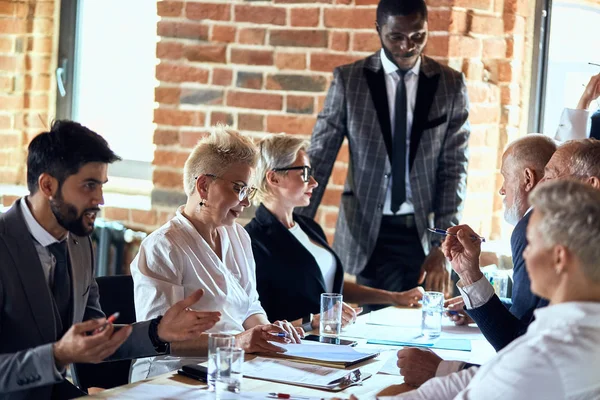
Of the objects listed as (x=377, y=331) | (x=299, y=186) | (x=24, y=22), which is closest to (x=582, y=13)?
(x=299, y=186)

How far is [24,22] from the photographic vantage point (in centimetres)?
507

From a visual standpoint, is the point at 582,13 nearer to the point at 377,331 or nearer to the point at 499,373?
the point at 377,331

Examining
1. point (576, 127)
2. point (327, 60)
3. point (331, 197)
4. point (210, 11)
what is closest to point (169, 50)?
point (210, 11)

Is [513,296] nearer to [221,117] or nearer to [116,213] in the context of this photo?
[221,117]

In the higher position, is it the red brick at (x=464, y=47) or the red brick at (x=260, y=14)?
the red brick at (x=260, y=14)

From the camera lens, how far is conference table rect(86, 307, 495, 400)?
2.03m

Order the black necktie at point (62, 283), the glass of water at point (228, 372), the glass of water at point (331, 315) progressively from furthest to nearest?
the glass of water at point (331, 315), the black necktie at point (62, 283), the glass of water at point (228, 372)

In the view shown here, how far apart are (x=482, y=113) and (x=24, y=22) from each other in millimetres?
2483

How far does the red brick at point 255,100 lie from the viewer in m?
4.41

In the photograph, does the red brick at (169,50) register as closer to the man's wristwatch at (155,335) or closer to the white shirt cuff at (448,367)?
the man's wristwatch at (155,335)

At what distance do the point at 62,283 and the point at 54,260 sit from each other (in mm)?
60

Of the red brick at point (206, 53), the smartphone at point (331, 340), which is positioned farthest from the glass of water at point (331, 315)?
the red brick at point (206, 53)

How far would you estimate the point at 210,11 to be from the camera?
4465 mm

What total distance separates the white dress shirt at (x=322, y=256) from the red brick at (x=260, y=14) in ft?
4.26
